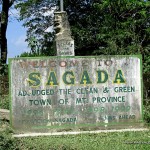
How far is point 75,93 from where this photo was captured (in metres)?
9.67

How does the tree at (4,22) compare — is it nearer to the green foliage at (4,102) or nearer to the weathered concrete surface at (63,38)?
the green foliage at (4,102)

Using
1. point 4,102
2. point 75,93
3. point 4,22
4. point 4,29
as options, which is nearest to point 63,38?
point 75,93

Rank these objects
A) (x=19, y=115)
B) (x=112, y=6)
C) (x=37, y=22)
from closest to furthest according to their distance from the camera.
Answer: (x=19, y=115) → (x=112, y=6) → (x=37, y=22)

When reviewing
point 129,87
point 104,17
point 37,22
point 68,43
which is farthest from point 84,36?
point 129,87

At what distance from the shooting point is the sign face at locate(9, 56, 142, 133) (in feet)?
31.4

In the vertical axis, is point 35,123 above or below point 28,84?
below

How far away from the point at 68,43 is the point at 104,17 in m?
9.00

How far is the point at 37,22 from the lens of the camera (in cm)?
2466

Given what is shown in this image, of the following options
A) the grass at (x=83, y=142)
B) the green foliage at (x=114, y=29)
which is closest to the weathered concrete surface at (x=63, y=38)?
the grass at (x=83, y=142)

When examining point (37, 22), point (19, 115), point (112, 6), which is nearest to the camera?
point (19, 115)

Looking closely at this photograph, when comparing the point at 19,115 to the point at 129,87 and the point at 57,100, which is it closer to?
the point at 57,100

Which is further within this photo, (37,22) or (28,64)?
(37,22)

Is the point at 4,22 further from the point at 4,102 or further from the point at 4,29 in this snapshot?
the point at 4,102

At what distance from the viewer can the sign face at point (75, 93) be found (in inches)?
377
